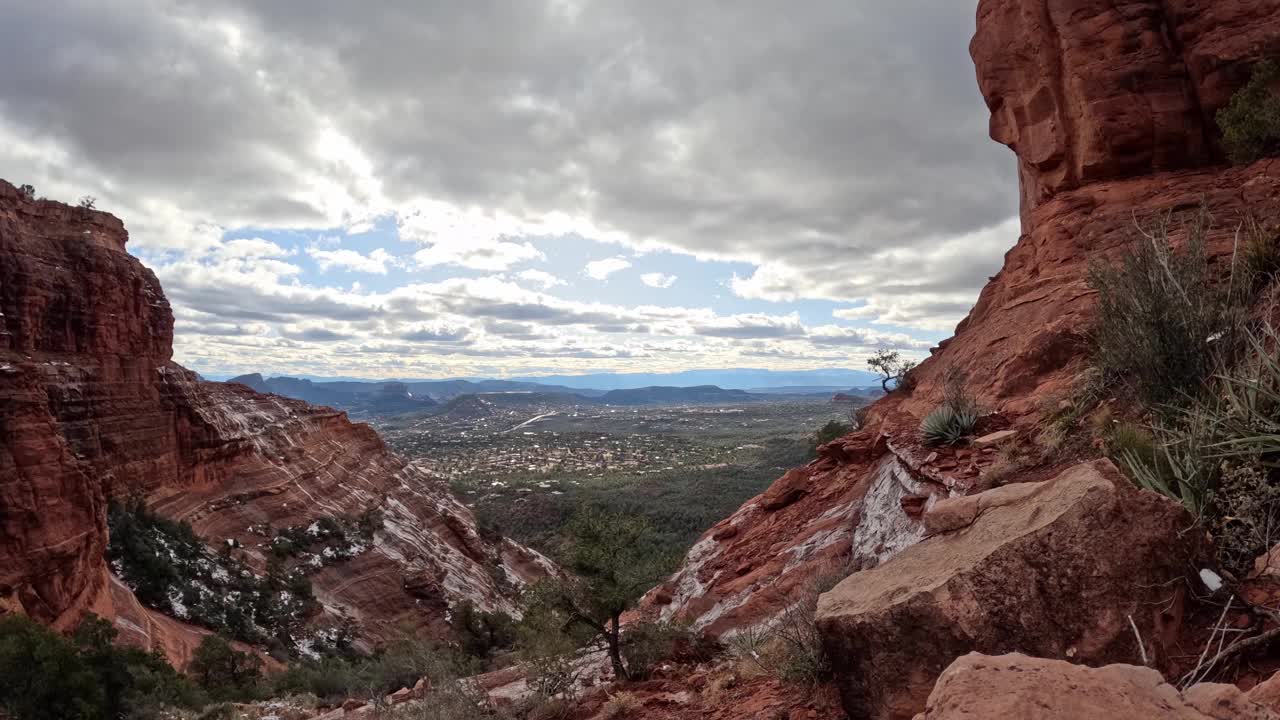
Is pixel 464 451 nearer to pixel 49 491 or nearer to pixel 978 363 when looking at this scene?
pixel 49 491

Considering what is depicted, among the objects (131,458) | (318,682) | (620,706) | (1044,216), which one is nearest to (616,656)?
(620,706)

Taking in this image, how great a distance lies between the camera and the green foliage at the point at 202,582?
29.2m

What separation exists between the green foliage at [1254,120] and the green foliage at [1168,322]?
26.8 ft

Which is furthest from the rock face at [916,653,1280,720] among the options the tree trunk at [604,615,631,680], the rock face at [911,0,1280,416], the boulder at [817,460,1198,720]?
the rock face at [911,0,1280,416]

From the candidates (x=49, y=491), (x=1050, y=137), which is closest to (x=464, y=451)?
(x=49, y=491)

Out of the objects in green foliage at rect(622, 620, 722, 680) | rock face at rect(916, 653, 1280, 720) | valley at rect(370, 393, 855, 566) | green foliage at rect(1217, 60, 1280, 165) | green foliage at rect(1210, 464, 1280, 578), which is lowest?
valley at rect(370, 393, 855, 566)

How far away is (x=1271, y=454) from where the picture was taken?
4.99 metres

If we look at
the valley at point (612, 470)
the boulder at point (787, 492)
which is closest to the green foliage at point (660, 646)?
the valley at point (612, 470)

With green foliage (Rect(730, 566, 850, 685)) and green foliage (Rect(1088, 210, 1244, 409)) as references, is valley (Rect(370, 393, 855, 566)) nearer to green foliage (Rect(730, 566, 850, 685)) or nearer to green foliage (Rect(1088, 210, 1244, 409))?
green foliage (Rect(730, 566, 850, 685))

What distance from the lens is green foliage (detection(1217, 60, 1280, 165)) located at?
12.9 meters

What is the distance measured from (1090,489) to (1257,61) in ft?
50.8

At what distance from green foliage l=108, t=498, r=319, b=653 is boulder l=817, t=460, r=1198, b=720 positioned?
31857mm

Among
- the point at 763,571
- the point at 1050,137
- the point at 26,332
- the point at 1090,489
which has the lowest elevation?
the point at 763,571

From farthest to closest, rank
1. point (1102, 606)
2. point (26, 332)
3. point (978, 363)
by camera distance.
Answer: point (26, 332), point (978, 363), point (1102, 606)
